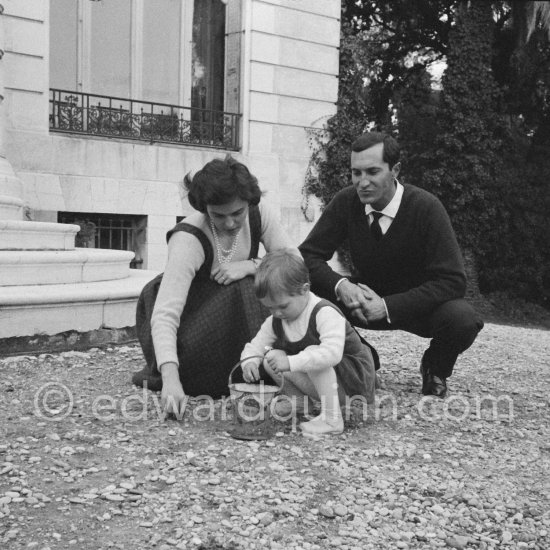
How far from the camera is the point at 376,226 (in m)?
4.26

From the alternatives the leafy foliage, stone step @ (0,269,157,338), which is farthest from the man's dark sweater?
the leafy foliage

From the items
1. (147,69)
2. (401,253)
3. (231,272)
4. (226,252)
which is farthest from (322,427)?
(147,69)

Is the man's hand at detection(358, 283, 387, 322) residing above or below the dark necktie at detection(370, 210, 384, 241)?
below

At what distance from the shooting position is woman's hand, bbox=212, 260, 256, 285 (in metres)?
3.90

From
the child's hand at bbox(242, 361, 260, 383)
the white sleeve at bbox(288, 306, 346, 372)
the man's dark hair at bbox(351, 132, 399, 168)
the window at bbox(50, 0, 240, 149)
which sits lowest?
the child's hand at bbox(242, 361, 260, 383)

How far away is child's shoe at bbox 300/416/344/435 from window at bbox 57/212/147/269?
693 cm

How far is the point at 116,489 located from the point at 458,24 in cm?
1435

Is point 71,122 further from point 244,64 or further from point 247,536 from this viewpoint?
point 247,536

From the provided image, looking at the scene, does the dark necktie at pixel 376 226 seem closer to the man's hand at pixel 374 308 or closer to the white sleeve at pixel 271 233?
the man's hand at pixel 374 308

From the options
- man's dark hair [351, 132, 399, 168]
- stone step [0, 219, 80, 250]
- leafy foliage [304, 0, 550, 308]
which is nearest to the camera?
man's dark hair [351, 132, 399, 168]

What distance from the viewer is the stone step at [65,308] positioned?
4.80 m

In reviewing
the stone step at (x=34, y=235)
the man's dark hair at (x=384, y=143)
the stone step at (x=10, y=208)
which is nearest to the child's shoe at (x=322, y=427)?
the man's dark hair at (x=384, y=143)

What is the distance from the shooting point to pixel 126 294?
5371mm

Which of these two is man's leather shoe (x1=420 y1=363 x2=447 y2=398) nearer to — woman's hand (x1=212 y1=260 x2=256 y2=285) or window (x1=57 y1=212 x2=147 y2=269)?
woman's hand (x1=212 y1=260 x2=256 y2=285)
